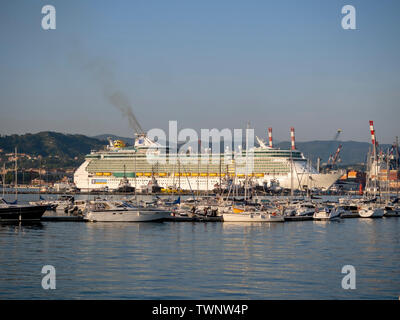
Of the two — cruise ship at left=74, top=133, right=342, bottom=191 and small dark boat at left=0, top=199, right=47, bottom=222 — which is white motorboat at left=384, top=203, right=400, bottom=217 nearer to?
small dark boat at left=0, top=199, right=47, bottom=222

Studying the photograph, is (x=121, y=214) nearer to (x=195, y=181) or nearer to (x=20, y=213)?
(x=20, y=213)

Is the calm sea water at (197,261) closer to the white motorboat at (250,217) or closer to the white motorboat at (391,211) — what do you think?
the white motorboat at (250,217)

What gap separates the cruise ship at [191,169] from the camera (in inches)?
4274

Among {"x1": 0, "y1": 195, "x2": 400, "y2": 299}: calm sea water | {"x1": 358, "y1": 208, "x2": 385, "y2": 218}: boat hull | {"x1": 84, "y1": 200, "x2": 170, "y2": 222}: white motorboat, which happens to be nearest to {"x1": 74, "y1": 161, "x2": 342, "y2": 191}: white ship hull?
{"x1": 358, "y1": 208, "x2": 385, "y2": 218}: boat hull

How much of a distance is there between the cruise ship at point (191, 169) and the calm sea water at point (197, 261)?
202 feet

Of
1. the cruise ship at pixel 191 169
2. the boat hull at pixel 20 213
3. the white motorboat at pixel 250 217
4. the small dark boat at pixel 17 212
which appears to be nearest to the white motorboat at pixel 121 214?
the boat hull at pixel 20 213

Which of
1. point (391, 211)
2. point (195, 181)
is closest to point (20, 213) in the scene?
point (391, 211)

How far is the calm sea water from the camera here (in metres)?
19.0

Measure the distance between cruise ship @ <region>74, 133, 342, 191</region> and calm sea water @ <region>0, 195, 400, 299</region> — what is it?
61.7 meters

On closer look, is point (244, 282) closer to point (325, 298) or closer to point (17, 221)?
point (325, 298)
